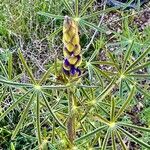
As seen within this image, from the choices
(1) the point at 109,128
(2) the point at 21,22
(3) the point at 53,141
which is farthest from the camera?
(2) the point at 21,22

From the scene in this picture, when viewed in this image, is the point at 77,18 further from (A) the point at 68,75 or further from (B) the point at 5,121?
(B) the point at 5,121

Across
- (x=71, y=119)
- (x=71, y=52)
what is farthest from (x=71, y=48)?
(x=71, y=119)

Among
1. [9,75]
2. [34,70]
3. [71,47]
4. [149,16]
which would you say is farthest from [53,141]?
[149,16]

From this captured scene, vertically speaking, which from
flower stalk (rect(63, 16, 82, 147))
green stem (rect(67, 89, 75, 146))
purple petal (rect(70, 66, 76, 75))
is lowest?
green stem (rect(67, 89, 75, 146))

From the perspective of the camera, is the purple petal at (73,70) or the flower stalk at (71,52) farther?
the purple petal at (73,70)

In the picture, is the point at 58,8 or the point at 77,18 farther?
the point at 58,8

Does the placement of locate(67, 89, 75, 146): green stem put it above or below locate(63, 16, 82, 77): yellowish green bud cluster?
below

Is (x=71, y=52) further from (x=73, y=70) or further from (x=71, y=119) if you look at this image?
(x=71, y=119)

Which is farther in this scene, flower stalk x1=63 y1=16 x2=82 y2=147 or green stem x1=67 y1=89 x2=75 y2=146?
green stem x1=67 y1=89 x2=75 y2=146

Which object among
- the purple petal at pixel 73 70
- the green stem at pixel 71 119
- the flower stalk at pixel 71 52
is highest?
the flower stalk at pixel 71 52

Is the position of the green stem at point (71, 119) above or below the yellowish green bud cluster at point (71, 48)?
below

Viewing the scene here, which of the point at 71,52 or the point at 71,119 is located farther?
the point at 71,119
